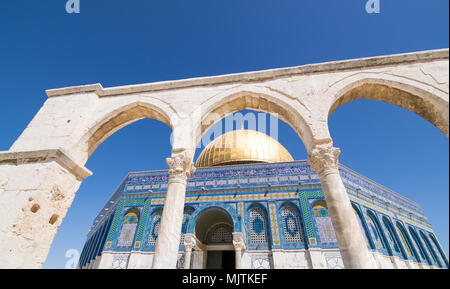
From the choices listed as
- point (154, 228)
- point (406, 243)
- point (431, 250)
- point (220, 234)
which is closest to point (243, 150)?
point (220, 234)

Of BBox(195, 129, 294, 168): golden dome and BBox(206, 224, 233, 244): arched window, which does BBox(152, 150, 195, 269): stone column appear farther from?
BBox(195, 129, 294, 168): golden dome

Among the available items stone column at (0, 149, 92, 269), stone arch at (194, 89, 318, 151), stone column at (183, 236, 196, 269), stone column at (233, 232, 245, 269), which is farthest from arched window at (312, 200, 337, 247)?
stone column at (0, 149, 92, 269)

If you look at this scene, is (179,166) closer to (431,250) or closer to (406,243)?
(406,243)

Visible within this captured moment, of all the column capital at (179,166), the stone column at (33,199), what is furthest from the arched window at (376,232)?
the stone column at (33,199)

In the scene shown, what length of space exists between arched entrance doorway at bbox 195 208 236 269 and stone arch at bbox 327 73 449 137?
8.83 meters

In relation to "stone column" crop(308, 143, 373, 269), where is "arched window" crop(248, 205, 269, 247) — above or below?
above

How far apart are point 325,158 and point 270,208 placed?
27.3ft

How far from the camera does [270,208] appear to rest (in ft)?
36.5

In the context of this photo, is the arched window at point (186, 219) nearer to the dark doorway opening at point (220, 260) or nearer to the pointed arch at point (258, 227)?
the dark doorway opening at point (220, 260)

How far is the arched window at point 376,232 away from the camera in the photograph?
11305 millimetres

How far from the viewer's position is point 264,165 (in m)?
12.6

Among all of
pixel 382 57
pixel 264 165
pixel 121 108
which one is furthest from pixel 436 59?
pixel 264 165

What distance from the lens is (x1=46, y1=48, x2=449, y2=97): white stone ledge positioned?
13.2 feet

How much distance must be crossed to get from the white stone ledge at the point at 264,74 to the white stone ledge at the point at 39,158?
1691mm
